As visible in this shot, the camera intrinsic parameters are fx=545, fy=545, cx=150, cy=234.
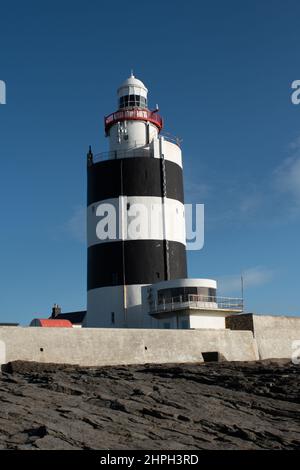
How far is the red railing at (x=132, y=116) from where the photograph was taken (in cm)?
3562

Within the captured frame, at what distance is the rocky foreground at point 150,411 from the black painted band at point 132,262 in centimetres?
1443

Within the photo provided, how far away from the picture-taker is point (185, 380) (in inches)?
680

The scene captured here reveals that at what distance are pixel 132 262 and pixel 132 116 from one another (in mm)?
9834

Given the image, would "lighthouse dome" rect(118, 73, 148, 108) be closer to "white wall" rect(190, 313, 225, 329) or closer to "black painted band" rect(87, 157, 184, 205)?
"black painted band" rect(87, 157, 184, 205)

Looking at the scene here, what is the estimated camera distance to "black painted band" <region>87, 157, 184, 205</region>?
33844 millimetres

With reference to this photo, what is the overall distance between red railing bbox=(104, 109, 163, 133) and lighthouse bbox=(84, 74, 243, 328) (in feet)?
0.21

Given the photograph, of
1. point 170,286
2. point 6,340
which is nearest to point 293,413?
point 6,340

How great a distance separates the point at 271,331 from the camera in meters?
30.9

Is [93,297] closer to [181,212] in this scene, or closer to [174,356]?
[181,212]

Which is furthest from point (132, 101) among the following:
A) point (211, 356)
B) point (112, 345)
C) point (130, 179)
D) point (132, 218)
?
point (112, 345)

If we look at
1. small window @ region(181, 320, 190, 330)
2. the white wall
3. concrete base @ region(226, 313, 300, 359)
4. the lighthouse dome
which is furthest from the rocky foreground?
the lighthouse dome

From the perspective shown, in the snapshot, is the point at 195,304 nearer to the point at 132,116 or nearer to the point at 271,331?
the point at 271,331

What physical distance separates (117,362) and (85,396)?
32.8 ft

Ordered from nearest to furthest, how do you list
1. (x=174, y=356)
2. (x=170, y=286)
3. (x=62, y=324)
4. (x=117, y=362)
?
(x=117, y=362)
(x=174, y=356)
(x=170, y=286)
(x=62, y=324)
